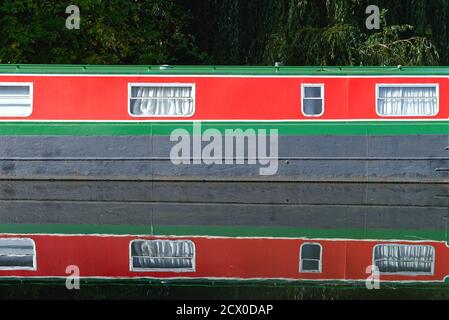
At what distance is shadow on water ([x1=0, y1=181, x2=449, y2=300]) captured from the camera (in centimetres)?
608

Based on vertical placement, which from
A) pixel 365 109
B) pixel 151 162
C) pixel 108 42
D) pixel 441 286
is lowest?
pixel 441 286

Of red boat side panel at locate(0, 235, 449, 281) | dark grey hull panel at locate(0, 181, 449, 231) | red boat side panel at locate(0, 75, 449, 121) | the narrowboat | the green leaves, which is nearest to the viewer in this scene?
red boat side panel at locate(0, 235, 449, 281)

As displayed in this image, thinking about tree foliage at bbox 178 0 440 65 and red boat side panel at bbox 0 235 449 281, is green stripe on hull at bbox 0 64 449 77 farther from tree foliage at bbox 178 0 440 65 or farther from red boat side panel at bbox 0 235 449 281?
red boat side panel at bbox 0 235 449 281

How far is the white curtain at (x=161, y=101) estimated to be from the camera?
12.8 meters

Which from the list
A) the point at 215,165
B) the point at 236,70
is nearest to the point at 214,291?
the point at 215,165

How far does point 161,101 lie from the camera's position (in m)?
12.8

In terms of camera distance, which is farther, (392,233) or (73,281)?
(392,233)

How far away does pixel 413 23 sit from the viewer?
641 inches

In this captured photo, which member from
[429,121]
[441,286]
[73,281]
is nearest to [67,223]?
[73,281]

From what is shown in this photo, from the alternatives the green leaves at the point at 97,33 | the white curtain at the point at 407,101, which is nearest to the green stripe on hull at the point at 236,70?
the white curtain at the point at 407,101

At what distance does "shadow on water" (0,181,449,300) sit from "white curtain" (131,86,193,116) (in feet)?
3.81

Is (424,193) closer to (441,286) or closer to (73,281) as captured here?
(441,286)

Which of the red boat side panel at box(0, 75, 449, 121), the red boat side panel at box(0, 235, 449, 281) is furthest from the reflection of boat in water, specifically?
the red boat side panel at box(0, 75, 449, 121)

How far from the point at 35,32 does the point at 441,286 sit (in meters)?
13.0
